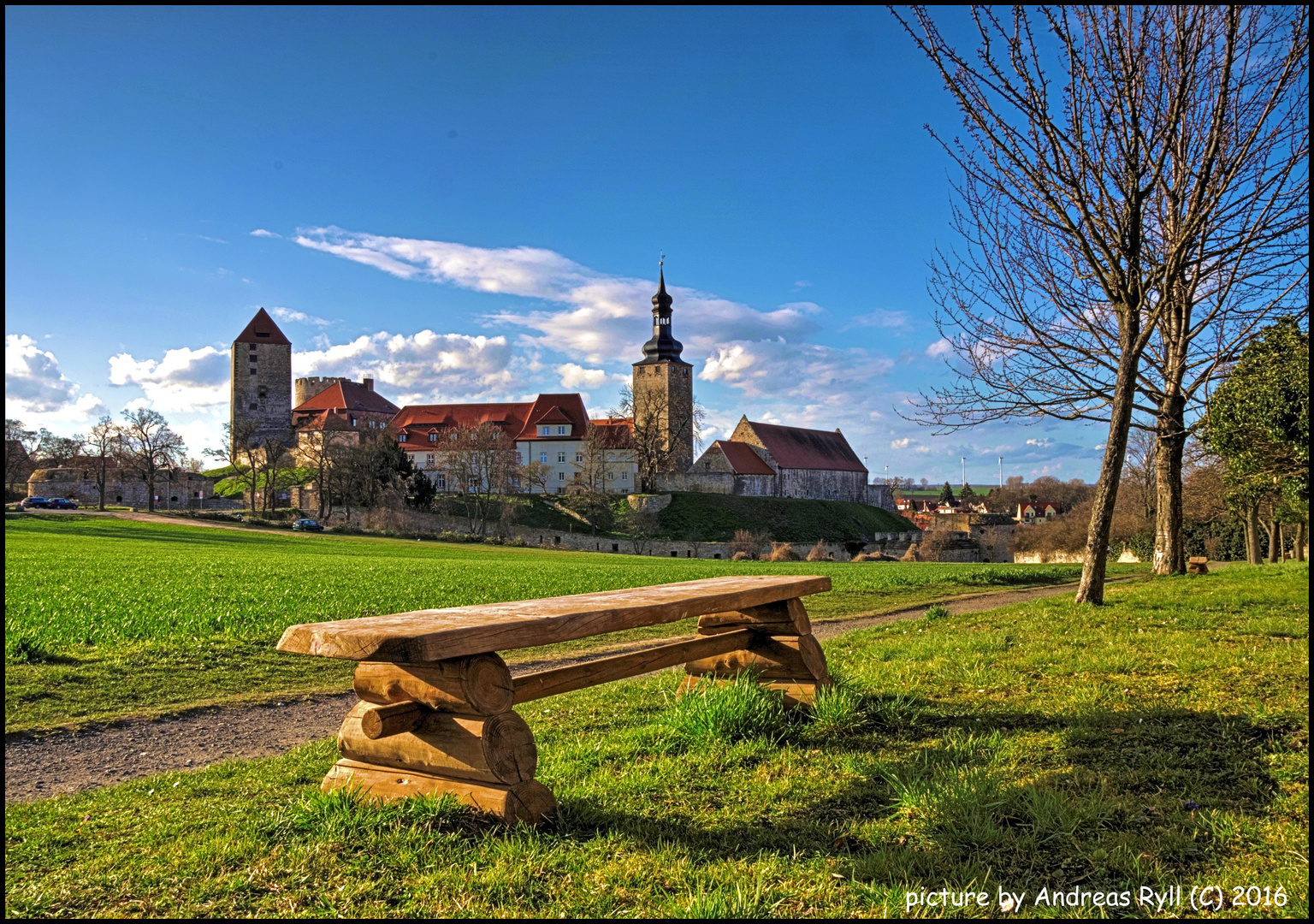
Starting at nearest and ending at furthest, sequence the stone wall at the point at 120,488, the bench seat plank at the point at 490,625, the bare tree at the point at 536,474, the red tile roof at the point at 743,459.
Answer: the bench seat plank at the point at 490,625, the stone wall at the point at 120,488, the bare tree at the point at 536,474, the red tile roof at the point at 743,459

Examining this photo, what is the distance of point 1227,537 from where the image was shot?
3662 centimetres

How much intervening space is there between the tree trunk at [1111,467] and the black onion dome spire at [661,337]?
6595 centimetres

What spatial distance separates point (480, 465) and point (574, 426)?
19.2 metres

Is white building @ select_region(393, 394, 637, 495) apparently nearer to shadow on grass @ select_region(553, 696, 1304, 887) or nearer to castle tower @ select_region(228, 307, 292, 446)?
castle tower @ select_region(228, 307, 292, 446)

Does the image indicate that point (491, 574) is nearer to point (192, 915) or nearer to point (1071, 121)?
point (1071, 121)

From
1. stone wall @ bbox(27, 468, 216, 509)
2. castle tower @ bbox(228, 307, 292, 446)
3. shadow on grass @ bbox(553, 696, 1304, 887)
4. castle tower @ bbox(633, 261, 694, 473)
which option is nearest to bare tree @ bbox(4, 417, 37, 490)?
stone wall @ bbox(27, 468, 216, 509)

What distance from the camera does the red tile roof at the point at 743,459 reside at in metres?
76.5

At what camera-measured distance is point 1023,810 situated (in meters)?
3.43

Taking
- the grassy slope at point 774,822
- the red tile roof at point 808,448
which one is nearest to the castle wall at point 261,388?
the red tile roof at point 808,448

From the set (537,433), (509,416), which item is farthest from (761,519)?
(509,416)

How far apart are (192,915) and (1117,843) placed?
312 centimetres

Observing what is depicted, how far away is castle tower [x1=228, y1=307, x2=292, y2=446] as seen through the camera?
80.4 m

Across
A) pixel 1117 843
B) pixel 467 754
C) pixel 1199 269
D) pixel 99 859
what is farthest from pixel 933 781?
pixel 1199 269

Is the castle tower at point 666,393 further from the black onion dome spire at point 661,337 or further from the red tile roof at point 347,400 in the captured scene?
the red tile roof at point 347,400
